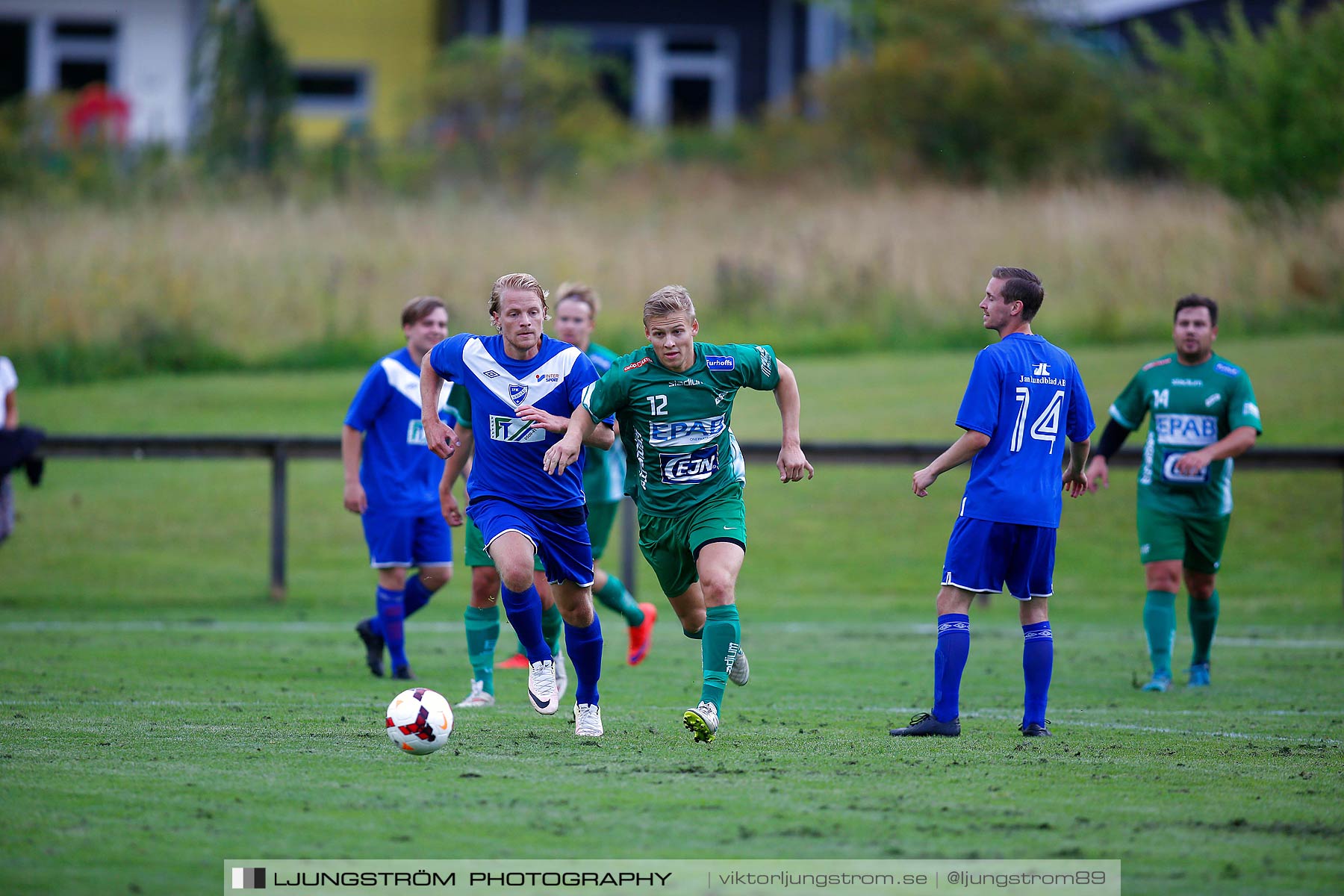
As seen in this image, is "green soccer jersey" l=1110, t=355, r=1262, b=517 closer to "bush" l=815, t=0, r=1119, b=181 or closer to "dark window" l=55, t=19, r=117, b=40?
"bush" l=815, t=0, r=1119, b=181

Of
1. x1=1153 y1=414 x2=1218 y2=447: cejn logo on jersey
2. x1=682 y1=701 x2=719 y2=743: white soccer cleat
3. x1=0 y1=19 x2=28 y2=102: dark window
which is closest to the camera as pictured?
x1=682 y1=701 x2=719 y2=743: white soccer cleat

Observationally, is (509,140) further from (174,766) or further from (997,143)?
(174,766)

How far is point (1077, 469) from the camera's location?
7141 millimetres

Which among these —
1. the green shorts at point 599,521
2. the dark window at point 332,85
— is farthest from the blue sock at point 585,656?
the dark window at point 332,85

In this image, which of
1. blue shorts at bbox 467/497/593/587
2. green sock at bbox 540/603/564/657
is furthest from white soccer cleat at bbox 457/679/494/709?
blue shorts at bbox 467/497/593/587

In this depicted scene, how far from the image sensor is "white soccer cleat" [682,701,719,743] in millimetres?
6133

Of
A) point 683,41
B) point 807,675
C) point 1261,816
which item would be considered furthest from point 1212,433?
point 683,41

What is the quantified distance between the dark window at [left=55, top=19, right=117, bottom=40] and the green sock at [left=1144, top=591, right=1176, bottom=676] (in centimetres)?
3097

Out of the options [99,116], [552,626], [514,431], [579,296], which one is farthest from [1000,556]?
[99,116]

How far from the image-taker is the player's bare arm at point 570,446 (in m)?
6.30

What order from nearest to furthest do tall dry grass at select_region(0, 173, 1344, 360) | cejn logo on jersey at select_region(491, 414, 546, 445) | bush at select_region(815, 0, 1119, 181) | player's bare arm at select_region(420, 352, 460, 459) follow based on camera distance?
cejn logo on jersey at select_region(491, 414, 546, 445), player's bare arm at select_region(420, 352, 460, 459), tall dry grass at select_region(0, 173, 1344, 360), bush at select_region(815, 0, 1119, 181)

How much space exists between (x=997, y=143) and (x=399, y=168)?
417 inches

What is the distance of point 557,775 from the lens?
5.45m

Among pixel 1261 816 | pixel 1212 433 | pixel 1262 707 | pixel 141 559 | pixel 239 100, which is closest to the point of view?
pixel 1261 816
